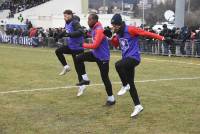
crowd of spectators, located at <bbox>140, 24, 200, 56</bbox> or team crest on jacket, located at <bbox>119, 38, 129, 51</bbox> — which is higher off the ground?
team crest on jacket, located at <bbox>119, 38, 129, 51</bbox>

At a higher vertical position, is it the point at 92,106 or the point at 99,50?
the point at 99,50

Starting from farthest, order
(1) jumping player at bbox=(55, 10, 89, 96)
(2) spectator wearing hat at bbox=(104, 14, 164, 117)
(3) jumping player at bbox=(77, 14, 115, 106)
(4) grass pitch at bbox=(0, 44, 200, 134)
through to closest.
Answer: (1) jumping player at bbox=(55, 10, 89, 96) → (3) jumping player at bbox=(77, 14, 115, 106) → (2) spectator wearing hat at bbox=(104, 14, 164, 117) → (4) grass pitch at bbox=(0, 44, 200, 134)

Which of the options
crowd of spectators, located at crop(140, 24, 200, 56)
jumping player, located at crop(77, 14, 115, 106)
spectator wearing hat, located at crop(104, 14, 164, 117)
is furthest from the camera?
crowd of spectators, located at crop(140, 24, 200, 56)

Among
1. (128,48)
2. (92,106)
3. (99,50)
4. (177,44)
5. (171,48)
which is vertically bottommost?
(171,48)

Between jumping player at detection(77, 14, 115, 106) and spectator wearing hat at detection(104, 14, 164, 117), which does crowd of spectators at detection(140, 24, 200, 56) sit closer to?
jumping player at detection(77, 14, 115, 106)

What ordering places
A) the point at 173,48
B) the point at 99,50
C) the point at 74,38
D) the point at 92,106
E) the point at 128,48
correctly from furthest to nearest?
the point at 173,48 → the point at 74,38 → the point at 92,106 → the point at 99,50 → the point at 128,48

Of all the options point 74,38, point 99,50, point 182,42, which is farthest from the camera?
point 182,42

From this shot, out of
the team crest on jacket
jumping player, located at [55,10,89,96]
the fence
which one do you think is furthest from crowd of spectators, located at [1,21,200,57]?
the team crest on jacket

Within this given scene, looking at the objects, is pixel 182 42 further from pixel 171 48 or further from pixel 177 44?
pixel 171 48

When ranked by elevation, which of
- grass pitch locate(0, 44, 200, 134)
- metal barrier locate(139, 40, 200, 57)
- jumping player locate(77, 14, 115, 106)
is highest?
jumping player locate(77, 14, 115, 106)

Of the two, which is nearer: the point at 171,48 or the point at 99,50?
the point at 99,50

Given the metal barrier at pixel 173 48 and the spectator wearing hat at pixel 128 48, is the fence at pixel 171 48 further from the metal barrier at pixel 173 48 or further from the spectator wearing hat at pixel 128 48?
the spectator wearing hat at pixel 128 48

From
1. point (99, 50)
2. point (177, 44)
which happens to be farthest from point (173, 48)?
point (99, 50)

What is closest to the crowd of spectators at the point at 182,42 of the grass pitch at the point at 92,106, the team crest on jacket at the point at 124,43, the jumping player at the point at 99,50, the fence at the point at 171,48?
the fence at the point at 171,48
